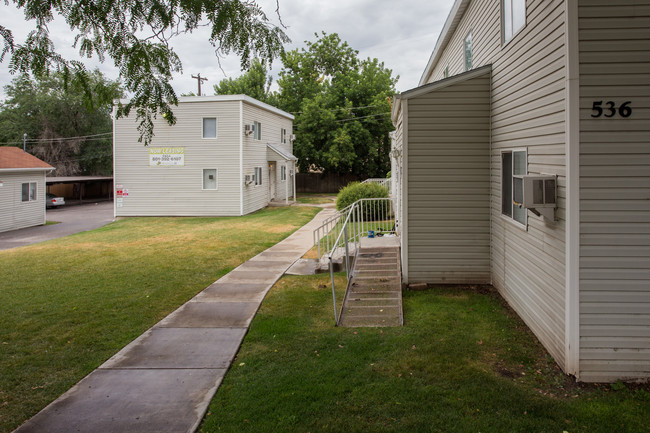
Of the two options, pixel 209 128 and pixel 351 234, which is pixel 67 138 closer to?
pixel 209 128

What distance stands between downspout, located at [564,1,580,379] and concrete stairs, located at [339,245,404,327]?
7.84 ft

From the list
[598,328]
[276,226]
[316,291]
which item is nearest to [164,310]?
[316,291]

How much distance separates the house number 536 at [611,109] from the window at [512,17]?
7.21ft

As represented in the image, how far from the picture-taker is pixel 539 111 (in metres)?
5.79

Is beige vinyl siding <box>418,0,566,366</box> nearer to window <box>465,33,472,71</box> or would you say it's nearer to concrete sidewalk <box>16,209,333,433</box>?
window <box>465,33,472,71</box>

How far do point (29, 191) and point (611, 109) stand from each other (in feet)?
76.2

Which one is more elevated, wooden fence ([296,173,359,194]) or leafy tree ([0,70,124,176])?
leafy tree ([0,70,124,176])

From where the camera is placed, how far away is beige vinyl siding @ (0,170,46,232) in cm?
1973

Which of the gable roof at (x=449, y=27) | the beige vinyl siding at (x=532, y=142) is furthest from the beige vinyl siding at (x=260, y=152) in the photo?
the beige vinyl siding at (x=532, y=142)

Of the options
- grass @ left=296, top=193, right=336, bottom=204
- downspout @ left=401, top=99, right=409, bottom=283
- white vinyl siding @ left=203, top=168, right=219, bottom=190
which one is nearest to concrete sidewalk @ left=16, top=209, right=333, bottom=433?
downspout @ left=401, top=99, right=409, bottom=283

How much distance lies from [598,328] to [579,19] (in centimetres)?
314

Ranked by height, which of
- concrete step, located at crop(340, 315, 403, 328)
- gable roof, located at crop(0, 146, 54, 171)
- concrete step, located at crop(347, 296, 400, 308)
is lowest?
concrete step, located at crop(340, 315, 403, 328)

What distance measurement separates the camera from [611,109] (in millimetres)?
4695

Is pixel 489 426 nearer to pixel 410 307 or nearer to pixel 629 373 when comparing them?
pixel 629 373
